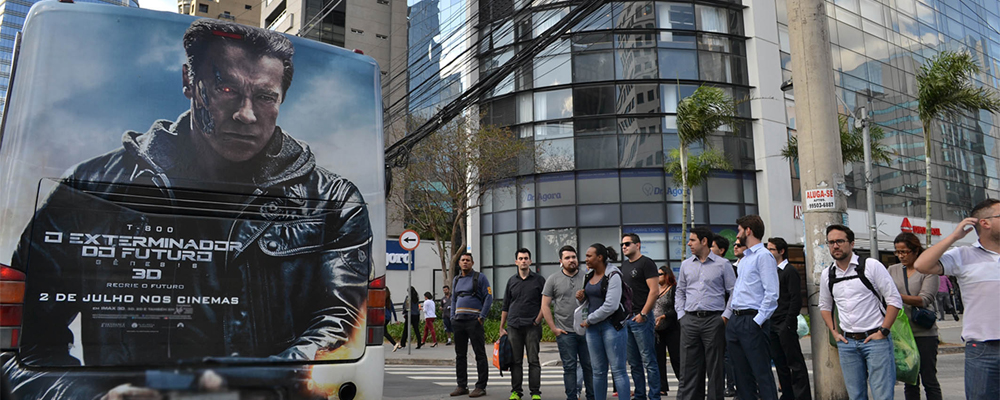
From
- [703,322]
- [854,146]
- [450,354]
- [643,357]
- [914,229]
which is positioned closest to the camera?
[703,322]

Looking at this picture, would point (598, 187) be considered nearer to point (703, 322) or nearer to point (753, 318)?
point (703, 322)

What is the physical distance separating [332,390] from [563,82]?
24527 millimetres

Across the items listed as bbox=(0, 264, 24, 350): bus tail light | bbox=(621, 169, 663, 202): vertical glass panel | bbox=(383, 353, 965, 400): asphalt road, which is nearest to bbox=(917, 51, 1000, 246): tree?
bbox=(383, 353, 965, 400): asphalt road

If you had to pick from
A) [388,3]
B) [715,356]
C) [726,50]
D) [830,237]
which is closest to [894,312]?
[830,237]

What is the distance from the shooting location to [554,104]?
1124 inches

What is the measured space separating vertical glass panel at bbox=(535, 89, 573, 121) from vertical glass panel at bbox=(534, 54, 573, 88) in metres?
0.41

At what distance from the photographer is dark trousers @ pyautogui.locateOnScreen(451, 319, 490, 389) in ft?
30.4

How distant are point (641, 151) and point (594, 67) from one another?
12.7 feet

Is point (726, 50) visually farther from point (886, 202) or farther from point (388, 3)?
point (388, 3)

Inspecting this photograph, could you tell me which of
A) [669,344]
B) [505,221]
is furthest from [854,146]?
[669,344]

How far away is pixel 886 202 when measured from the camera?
34.5 m

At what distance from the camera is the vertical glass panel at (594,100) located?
28.2 meters

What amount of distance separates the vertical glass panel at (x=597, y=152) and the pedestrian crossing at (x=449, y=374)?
14.8 meters

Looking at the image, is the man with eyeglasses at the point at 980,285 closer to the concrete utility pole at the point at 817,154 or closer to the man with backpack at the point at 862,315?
the man with backpack at the point at 862,315
